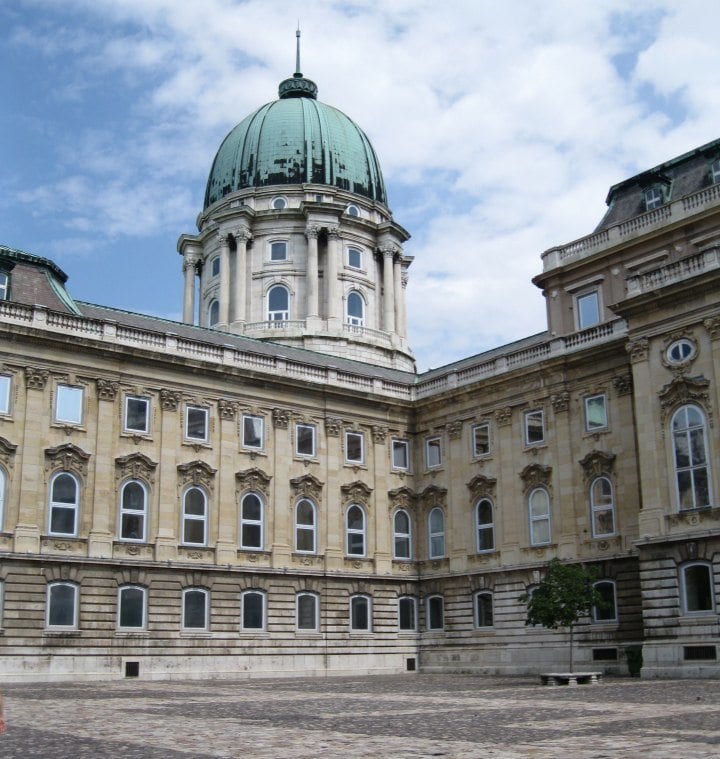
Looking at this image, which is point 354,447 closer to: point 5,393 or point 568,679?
point 5,393

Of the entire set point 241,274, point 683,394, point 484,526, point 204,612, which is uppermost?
point 241,274

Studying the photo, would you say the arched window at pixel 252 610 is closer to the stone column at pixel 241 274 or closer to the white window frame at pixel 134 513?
the white window frame at pixel 134 513

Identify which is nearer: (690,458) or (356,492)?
(690,458)

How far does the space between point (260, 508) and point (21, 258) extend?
55.7 ft

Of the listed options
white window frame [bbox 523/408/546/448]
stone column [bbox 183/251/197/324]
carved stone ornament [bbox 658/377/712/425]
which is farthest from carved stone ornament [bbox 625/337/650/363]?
stone column [bbox 183/251/197/324]

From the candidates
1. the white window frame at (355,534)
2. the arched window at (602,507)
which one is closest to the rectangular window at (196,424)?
the white window frame at (355,534)

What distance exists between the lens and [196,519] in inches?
1940

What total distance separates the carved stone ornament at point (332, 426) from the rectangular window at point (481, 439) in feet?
23.3

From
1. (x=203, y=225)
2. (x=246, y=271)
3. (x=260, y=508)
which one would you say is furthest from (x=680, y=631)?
(x=203, y=225)

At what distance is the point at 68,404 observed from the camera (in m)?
46.6

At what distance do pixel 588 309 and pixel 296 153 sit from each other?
34038 mm

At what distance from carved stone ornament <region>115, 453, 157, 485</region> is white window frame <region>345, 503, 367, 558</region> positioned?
436 inches

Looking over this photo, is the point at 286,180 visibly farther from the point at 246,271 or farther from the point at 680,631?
the point at 680,631

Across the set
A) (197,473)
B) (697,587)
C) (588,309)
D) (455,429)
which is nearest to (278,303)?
(455,429)
